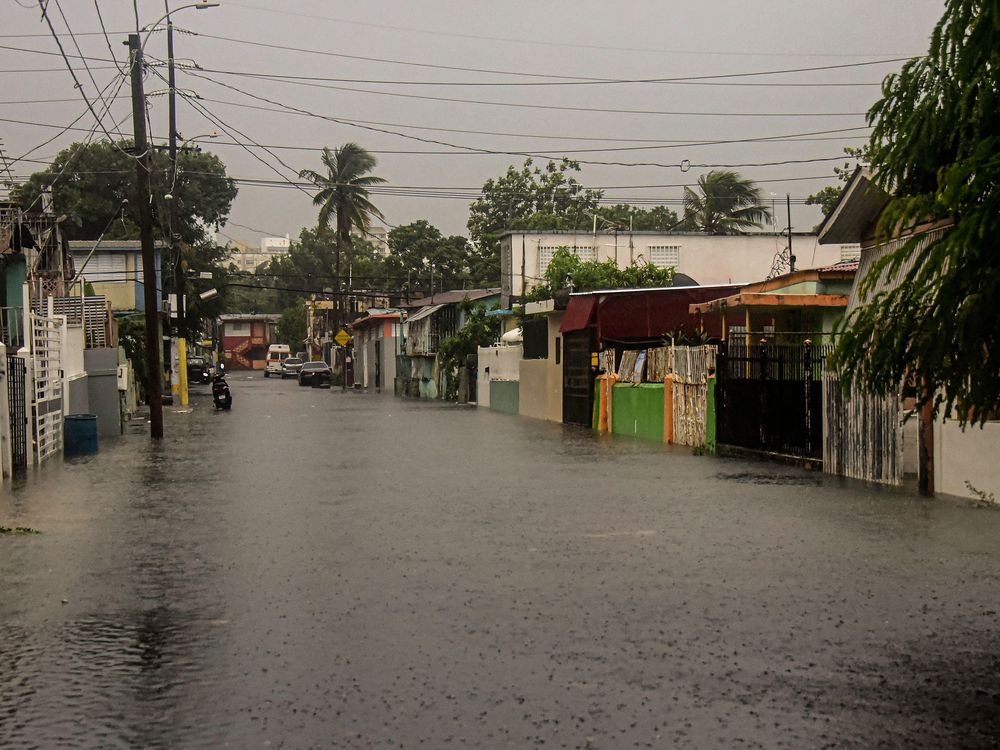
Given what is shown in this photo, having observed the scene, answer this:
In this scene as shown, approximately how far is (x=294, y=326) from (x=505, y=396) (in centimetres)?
10910

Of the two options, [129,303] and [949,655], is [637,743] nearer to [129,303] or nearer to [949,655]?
[949,655]

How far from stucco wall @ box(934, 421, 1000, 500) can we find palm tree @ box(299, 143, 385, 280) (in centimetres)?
6565

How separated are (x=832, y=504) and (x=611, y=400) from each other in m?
17.4

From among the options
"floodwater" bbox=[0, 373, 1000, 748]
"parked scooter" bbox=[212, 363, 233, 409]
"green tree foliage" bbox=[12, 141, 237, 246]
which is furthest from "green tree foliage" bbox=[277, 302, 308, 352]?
"floodwater" bbox=[0, 373, 1000, 748]

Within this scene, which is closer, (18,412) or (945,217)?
(945,217)

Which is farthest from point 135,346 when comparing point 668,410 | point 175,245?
point 668,410

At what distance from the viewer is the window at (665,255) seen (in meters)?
58.5

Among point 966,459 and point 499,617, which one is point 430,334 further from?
point 499,617

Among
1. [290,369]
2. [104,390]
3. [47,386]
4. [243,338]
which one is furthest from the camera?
[243,338]

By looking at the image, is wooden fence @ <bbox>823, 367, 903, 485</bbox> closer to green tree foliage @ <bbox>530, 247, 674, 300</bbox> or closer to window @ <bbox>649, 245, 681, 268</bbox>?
green tree foliage @ <bbox>530, 247, 674, 300</bbox>

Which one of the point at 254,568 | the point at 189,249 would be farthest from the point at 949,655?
the point at 189,249

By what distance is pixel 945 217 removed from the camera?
7023mm

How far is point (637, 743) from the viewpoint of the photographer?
18.9 ft

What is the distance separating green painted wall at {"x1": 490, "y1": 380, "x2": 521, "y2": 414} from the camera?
46438 millimetres
